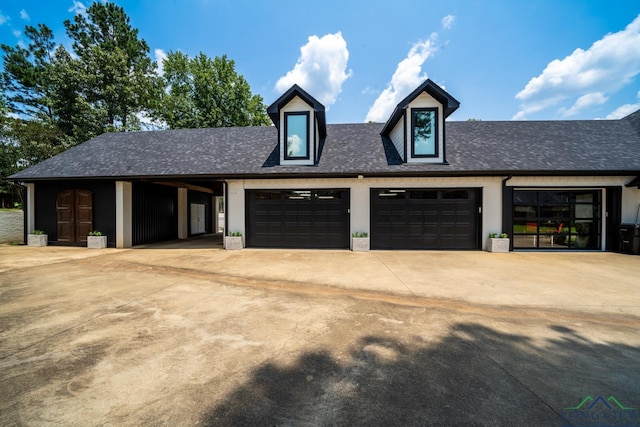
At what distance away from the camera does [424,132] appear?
10281 mm

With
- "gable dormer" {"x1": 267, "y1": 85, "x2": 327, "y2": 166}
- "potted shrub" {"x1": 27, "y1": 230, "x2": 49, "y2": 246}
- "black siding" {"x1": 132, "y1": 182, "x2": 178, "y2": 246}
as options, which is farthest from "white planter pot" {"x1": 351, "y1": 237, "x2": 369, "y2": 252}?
"potted shrub" {"x1": 27, "y1": 230, "x2": 49, "y2": 246}

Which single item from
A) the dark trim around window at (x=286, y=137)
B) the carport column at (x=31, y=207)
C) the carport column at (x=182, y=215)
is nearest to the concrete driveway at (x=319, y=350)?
the dark trim around window at (x=286, y=137)

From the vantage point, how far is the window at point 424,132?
33.4 ft

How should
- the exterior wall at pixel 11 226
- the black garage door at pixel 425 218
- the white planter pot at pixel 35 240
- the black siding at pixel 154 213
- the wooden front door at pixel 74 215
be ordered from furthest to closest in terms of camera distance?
the exterior wall at pixel 11 226 → the black siding at pixel 154 213 → the wooden front door at pixel 74 215 → the white planter pot at pixel 35 240 → the black garage door at pixel 425 218

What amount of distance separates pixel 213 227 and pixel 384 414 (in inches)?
678

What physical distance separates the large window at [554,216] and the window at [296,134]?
862 centimetres

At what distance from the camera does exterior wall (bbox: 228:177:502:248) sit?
31.9ft

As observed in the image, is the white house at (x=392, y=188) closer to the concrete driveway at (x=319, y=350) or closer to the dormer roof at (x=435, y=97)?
the dormer roof at (x=435, y=97)


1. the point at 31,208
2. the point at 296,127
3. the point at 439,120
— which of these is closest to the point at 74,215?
the point at 31,208

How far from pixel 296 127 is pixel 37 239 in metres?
11.9

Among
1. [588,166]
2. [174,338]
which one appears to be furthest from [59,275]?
Answer: [588,166]

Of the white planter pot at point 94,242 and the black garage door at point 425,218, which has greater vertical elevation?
the black garage door at point 425,218

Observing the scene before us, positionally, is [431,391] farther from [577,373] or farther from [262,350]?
[262,350]

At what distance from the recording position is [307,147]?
10531 millimetres
